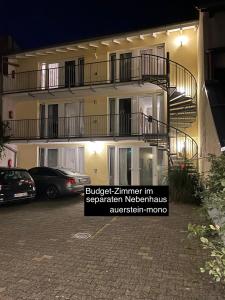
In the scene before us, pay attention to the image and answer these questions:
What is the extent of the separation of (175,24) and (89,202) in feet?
32.3

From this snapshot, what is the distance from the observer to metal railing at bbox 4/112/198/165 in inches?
531

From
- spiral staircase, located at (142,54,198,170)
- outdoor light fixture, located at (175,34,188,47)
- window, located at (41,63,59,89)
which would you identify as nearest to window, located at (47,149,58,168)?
window, located at (41,63,59,89)

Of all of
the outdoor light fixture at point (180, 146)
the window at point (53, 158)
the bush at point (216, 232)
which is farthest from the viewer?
the window at point (53, 158)

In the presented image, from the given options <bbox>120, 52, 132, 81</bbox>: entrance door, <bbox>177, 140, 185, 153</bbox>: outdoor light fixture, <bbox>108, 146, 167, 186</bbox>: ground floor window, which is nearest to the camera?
<bbox>177, 140, 185, 153</bbox>: outdoor light fixture

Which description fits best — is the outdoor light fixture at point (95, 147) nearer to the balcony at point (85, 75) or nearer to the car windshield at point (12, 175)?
the balcony at point (85, 75)

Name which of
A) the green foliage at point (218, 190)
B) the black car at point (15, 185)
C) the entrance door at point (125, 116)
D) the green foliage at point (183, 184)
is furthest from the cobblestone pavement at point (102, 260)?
the entrance door at point (125, 116)

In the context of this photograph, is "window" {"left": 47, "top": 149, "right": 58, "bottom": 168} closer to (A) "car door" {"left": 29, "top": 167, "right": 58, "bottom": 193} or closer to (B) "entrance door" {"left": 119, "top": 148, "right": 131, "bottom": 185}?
(A) "car door" {"left": 29, "top": 167, "right": 58, "bottom": 193}

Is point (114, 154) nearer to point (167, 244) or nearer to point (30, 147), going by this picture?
point (30, 147)

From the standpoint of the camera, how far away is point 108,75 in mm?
15625

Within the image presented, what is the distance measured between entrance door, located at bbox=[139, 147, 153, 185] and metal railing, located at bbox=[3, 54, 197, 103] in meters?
3.41

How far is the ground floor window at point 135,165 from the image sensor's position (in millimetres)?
14913

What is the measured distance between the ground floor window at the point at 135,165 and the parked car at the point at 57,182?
2.56 m

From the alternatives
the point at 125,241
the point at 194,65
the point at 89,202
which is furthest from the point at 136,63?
the point at 125,241

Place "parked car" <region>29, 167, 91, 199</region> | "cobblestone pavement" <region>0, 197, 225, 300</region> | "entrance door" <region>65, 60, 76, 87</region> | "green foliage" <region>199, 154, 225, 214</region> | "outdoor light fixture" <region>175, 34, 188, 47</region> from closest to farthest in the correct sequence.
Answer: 1. "green foliage" <region>199, 154, 225, 214</region>
2. "cobblestone pavement" <region>0, 197, 225, 300</region>
3. "parked car" <region>29, 167, 91, 199</region>
4. "outdoor light fixture" <region>175, 34, 188, 47</region>
5. "entrance door" <region>65, 60, 76, 87</region>
